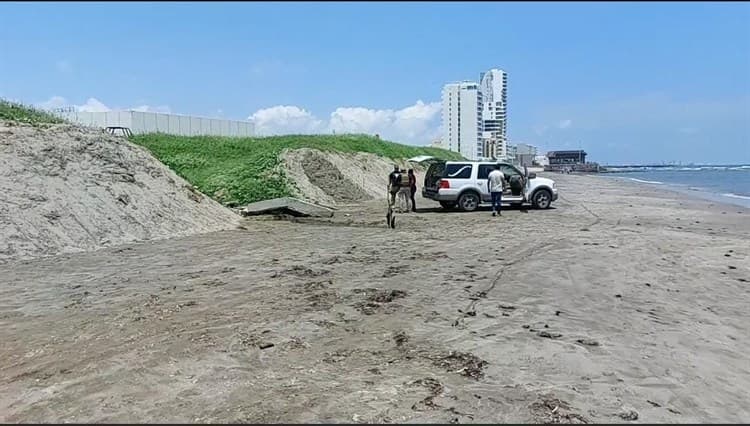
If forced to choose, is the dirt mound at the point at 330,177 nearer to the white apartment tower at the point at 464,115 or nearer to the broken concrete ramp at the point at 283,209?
the broken concrete ramp at the point at 283,209

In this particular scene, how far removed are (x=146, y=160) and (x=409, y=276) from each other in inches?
517

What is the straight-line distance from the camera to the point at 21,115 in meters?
19.7

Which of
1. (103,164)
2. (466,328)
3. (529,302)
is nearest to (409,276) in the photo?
(529,302)

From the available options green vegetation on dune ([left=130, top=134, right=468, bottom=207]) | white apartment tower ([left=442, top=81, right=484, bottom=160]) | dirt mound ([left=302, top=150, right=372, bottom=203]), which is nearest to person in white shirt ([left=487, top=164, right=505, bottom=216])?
green vegetation on dune ([left=130, top=134, right=468, bottom=207])

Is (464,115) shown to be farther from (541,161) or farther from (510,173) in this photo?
(510,173)

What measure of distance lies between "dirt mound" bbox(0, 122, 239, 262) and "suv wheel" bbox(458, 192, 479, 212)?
9.17 meters

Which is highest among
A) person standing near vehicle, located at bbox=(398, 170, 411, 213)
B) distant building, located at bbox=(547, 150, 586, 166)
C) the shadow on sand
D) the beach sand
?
distant building, located at bbox=(547, 150, 586, 166)

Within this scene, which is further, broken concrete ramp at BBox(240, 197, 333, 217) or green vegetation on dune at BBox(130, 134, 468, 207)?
green vegetation on dune at BBox(130, 134, 468, 207)

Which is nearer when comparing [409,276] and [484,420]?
[484,420]

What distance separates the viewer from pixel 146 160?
2022 centimetres

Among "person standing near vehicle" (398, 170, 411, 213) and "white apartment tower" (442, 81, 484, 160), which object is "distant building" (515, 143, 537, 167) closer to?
"white apartment tower" (442, 81, 484, 160)

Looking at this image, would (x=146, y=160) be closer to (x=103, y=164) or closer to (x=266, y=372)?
(x=103, y=164)

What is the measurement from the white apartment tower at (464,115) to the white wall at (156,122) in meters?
85.9

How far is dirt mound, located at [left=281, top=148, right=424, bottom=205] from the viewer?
1250 inches
